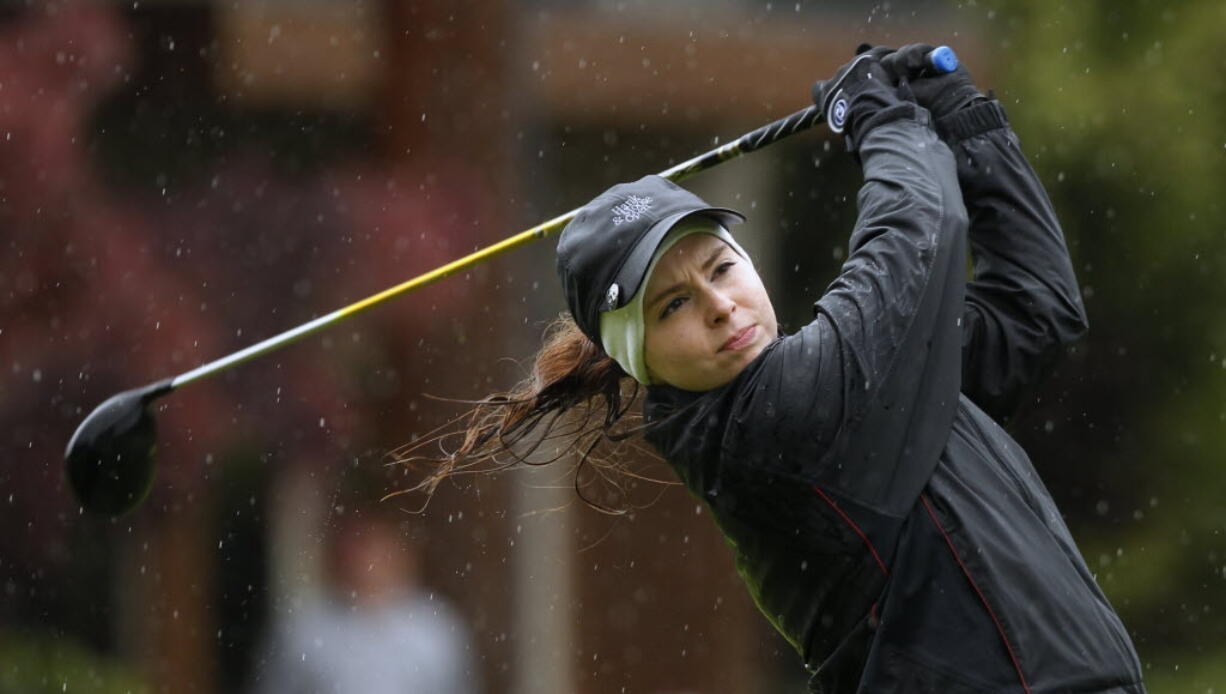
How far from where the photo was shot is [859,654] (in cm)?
288

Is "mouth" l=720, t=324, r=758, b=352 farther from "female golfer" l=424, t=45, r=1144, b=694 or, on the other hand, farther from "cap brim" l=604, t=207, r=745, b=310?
"cap brim" l=604, t=207, r=745, b=310

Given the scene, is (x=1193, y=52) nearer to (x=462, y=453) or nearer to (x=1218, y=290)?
(x=1218, y=290)

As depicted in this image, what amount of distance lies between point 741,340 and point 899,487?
1.02 ft

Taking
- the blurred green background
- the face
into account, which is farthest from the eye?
the blurred green background

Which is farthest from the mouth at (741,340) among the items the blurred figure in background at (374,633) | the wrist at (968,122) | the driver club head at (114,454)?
the blurred figure in background at (374,633)

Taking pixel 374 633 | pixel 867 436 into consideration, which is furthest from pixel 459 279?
pixel 867 436

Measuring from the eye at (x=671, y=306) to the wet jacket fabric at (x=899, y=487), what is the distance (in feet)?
0.44

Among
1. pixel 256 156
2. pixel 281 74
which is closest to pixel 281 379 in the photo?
pixel 256 156

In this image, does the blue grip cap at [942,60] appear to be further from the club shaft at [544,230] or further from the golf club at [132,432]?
the golf club at [132,432]

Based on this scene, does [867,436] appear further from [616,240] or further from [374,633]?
[374,633]

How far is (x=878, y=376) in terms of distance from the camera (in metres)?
2.78

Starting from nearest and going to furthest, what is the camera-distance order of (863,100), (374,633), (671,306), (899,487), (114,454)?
1. (899,487)
2. (671,306)
3. (863,100)
4. (114,454)
5. (374,633)

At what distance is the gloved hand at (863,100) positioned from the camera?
118 inches

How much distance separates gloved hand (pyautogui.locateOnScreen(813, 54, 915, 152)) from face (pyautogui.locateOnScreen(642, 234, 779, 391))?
318mm
